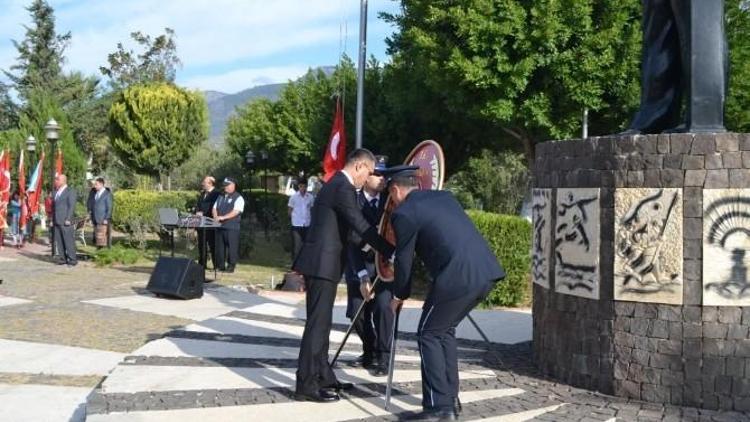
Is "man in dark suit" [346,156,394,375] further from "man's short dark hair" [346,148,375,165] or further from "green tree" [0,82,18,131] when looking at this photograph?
"green tree" [0,82,18,131]

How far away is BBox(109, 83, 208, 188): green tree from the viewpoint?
90.3 ft

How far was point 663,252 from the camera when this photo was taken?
18.0ft

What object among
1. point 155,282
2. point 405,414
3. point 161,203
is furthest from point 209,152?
point 405,414

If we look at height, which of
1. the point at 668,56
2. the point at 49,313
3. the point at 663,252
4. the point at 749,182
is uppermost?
the point at 668,56

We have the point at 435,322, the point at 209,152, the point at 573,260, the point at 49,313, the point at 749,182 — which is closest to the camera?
the point at 435,322

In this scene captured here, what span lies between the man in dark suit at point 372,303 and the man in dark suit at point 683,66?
7.13 feet

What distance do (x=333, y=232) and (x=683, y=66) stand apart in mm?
2982

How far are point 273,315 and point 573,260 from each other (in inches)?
179

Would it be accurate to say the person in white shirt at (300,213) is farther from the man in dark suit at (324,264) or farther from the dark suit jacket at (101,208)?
the man in dark suit at (324,264)

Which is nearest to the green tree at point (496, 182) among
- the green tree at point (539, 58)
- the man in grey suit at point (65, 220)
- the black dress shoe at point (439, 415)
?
the green tree at point (539, 58)

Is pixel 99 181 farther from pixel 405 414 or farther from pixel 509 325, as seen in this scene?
pixel 405 414

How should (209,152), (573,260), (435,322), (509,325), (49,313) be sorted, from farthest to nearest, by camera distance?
(209,152) → (49,313) → (509,325) → (573,260) → (435,322)

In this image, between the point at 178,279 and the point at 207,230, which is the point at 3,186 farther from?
the point at 178,279

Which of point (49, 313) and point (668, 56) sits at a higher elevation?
point (668, 56)
